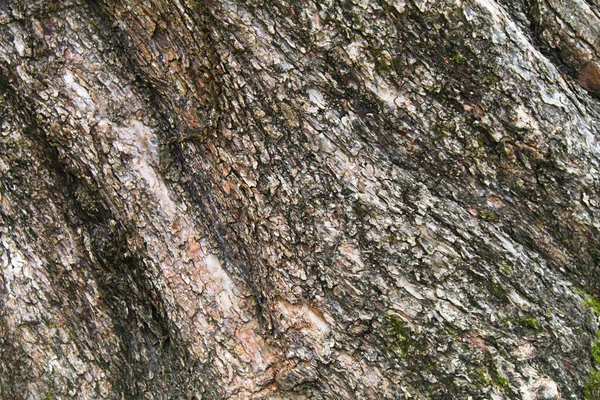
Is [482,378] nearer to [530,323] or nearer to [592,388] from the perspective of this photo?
[530,323]

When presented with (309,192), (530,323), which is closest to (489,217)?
(530,323)

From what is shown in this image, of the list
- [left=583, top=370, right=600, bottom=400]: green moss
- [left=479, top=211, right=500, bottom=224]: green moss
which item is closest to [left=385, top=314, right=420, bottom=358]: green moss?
[left=479, top=211, right=500, bottom=224]: green moss

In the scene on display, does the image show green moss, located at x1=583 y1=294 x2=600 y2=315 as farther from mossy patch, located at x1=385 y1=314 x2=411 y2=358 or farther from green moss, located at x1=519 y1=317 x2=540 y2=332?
mossy patch, located at x1=385 y1=314 x2=411 y2=358

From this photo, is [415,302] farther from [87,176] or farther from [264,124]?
[87,176]

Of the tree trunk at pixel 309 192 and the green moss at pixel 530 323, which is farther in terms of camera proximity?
the green moss at pixel 530 323

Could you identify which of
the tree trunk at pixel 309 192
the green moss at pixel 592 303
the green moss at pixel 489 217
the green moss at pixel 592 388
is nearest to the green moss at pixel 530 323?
the tree trunk at pixel 309 192

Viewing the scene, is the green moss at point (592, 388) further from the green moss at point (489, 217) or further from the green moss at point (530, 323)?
the green moss at point (489, 217)

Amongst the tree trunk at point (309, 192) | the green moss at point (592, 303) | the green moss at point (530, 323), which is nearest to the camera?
the tree trunk at point (309, 192)

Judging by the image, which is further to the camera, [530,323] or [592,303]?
[592,303]
